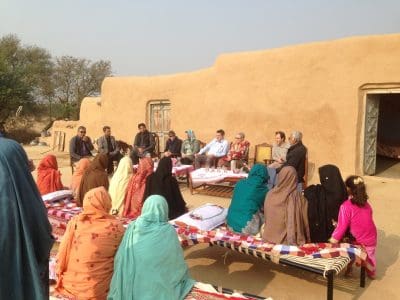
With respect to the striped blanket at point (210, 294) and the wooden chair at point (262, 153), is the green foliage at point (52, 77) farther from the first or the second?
the striped blanket at point (210, 294)

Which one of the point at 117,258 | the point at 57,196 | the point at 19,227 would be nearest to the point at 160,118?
the point at 57,196

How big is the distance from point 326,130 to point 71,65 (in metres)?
24.1

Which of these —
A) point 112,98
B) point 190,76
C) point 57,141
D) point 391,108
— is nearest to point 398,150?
point 391,108

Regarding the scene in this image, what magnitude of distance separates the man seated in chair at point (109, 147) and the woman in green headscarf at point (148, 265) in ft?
23.0

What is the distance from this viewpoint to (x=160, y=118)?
12586 mm

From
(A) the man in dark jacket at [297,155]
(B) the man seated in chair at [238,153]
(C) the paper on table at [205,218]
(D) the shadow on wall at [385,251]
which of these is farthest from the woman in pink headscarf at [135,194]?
(B) the man seated in chair at [238,153]

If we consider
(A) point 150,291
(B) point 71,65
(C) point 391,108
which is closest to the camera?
(A) point 150,291

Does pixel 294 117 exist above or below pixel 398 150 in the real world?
above

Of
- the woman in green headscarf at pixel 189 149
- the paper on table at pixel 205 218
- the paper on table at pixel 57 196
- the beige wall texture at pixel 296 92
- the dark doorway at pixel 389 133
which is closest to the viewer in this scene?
the paper on table at pixel 205 218

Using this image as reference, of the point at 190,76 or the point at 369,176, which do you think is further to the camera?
the point at 190,76

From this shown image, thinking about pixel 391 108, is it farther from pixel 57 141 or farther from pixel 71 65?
pixel 71 65

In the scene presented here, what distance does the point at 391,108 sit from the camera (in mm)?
13602

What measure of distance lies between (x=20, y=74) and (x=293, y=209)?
81.2 feet

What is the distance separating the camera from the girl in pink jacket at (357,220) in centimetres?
380
